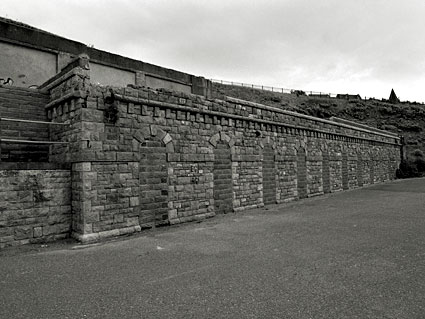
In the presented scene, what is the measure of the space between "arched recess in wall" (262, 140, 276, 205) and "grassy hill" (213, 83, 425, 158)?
28.1 meters

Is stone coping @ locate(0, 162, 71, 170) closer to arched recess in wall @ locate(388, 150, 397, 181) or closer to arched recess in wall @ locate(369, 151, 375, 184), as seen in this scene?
arched recess in wall @ locate(369, 151, 375, 184)

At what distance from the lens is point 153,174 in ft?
28.8

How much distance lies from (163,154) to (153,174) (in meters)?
0.73

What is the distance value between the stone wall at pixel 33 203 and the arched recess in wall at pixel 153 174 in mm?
1990

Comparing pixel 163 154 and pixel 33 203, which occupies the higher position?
pixel 163 154

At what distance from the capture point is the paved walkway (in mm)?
3600

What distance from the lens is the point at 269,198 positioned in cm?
1342

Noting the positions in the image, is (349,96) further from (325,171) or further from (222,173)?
(222,173)

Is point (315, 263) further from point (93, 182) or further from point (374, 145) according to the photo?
point (374, 145)

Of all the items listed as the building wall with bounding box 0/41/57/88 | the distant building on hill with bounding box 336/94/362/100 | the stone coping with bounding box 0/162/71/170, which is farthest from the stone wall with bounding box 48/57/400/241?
the distant building on hill with bounding box 336/94/362/100

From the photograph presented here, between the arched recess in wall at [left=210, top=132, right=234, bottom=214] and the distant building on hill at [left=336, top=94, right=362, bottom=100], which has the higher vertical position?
the distant building on hill at [left=336, top=94, right=362, bottom=100]

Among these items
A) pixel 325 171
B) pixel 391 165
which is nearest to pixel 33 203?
pixel 325 171

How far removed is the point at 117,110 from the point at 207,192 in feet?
14.3

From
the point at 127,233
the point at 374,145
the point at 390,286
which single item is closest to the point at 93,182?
the point at 127,233
